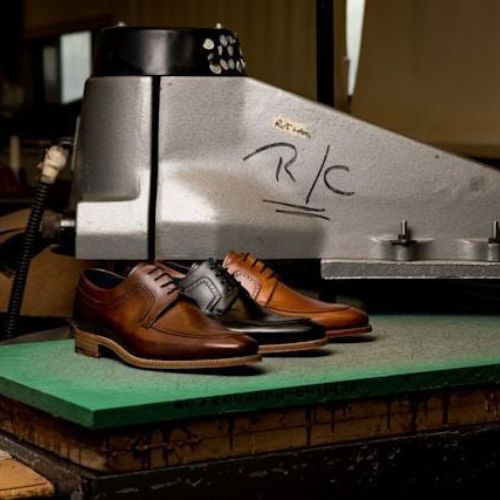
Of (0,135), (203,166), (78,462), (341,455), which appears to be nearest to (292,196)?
(203,166)

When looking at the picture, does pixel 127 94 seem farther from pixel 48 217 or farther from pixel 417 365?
pixel 417 365

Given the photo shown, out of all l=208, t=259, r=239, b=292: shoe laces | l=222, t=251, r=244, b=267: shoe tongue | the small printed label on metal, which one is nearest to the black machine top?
the small printed label on metal

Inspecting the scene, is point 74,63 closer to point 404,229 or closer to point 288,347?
point 404,229

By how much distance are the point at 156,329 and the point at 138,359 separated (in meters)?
0.05

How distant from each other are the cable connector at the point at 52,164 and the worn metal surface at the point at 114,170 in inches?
1.5

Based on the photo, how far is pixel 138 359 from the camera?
1.88 meters

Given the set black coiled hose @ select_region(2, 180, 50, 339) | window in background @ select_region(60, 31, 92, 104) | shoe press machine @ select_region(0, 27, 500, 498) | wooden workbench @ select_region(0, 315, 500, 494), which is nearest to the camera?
wooden workbench @ select_region(0, 315, 500, 494)

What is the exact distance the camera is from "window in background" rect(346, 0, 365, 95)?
427cm

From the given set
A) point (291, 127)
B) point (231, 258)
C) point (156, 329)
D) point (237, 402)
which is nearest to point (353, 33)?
point (291, 127)

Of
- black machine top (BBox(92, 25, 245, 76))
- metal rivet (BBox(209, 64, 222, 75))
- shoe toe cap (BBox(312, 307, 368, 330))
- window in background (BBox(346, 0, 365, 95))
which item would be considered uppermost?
window in background (BBox(346, 0, 365, 95))

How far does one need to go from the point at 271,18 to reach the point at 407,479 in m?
2.93

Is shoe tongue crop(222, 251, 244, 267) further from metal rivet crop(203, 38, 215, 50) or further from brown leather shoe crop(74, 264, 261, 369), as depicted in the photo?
metal rivet crop(203, 38, 215, 50)

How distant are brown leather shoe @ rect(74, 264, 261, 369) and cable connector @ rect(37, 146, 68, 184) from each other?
1.47 ft

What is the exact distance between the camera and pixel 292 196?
2.37m
